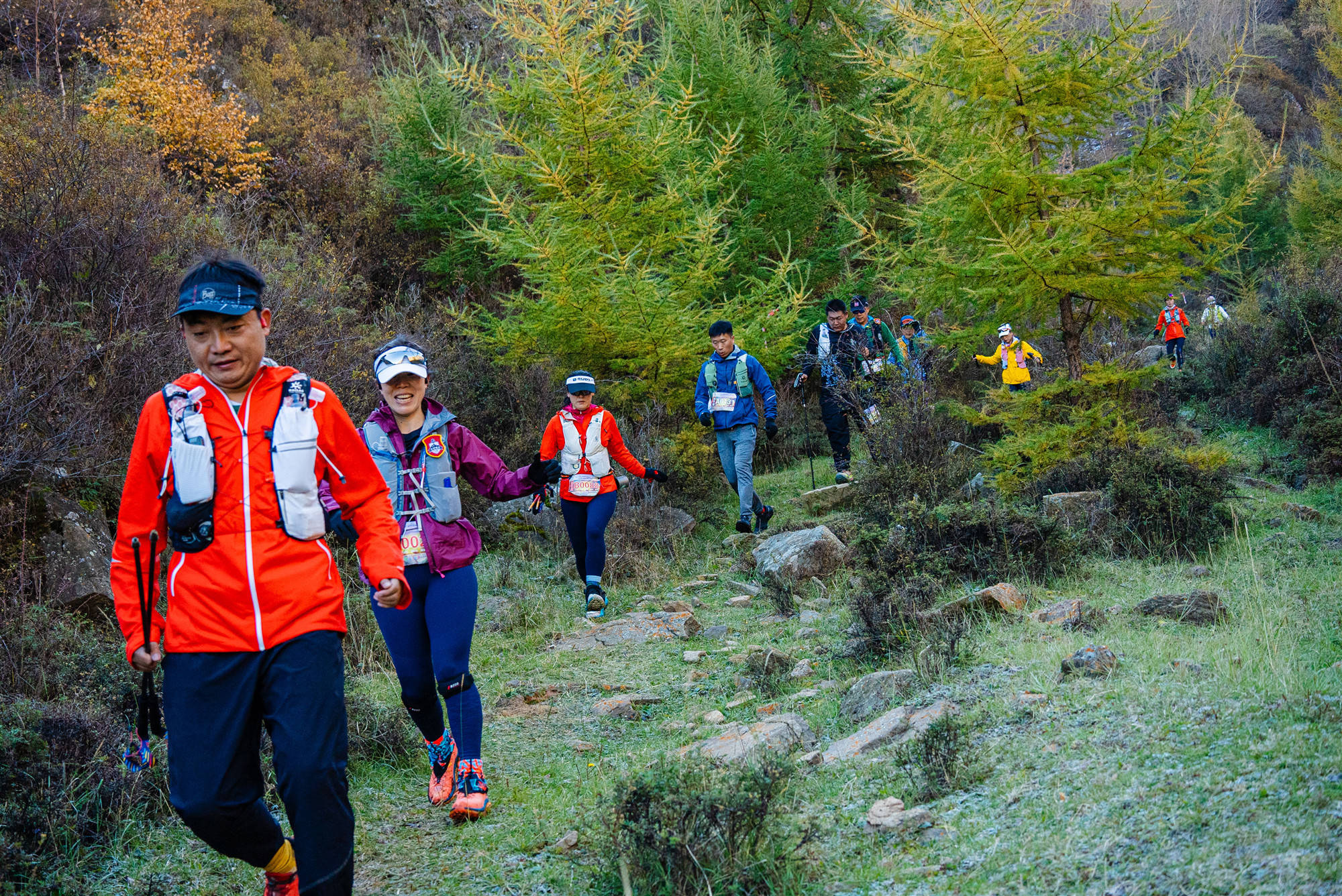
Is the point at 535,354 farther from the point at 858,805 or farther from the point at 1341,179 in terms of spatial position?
the point at 1341,179

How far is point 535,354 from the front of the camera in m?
12.5

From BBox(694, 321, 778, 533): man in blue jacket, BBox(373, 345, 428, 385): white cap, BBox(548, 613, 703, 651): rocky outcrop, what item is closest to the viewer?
BBox(373, 345, 428, 385): white cap

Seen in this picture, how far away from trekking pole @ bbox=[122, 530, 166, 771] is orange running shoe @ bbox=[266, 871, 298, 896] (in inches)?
21.8

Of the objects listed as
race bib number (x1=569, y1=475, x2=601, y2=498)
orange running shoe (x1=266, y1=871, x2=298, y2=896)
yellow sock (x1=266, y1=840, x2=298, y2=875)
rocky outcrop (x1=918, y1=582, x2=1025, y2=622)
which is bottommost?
rocky outcrop (x1=918, y1=582, x2=1025, y2=622)

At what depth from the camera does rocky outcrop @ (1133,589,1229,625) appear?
5250mm

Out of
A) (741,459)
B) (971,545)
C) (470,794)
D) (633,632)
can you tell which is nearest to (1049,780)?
(470,794)

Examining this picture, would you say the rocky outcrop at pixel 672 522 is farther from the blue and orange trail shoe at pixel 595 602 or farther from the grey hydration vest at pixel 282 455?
the grey hydration vest at pixel 282 455

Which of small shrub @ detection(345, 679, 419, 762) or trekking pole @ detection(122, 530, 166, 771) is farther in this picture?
small shrub @ detection(345, 679, 419, 762)

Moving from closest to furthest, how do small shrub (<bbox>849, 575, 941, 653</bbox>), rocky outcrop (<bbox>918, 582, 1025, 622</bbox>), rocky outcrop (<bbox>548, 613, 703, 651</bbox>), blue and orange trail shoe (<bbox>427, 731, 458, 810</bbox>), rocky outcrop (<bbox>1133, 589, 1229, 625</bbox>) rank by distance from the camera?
1. blue and orange trail shoe (<bbox>427, 731, 458, 810</bbox>)
2. rocky outcrop (<bbox>1133, 589, 1229, 625</bbox>)
3. small shrub (<bbox>849, 575, 941, 653</bbox>)
4. rocky outcrop (<bbox>918, 582, 1025, 622</bbox>)
5. rocky outcrop (<bbox>548, 613, 703, 651</bbox>)

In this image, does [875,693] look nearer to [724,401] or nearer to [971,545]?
[971,545]

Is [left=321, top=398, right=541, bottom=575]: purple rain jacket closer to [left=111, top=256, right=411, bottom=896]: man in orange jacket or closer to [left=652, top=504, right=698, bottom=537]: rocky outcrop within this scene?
[left=111, top=256, right=411, bottom=896]: man in orange jacket

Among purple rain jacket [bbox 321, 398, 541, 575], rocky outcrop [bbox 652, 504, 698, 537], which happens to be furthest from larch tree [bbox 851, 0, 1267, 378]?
purple rain jacket [bbox 321, 398, 541, 575]

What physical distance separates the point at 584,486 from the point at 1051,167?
5.97 m

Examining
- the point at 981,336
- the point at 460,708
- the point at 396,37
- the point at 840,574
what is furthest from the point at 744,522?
the point at 396,37
